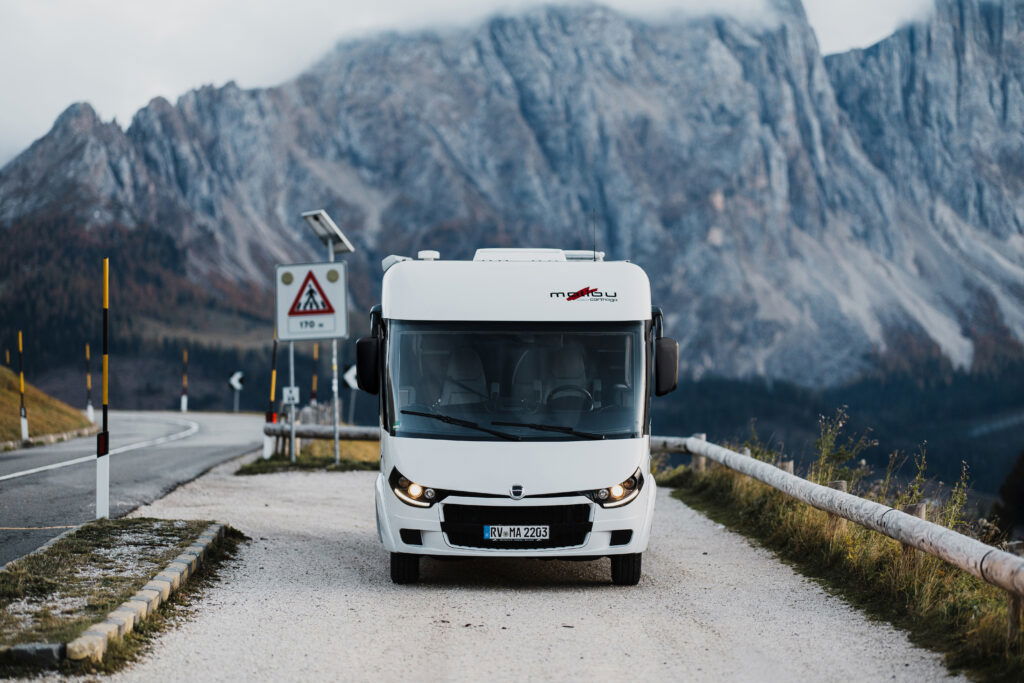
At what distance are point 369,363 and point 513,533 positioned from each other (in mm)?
Result: 1782

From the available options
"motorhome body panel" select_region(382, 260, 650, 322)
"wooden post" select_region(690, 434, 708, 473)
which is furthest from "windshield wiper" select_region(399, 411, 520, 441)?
"wooden post" select_region(690, 434, 708, 473)

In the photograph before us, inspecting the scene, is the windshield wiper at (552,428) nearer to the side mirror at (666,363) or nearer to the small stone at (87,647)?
the side mirror at (666,363)

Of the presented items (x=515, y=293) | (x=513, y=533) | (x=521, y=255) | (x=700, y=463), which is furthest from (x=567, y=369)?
(x=700, y=463)

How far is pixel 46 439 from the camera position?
81.5 feet

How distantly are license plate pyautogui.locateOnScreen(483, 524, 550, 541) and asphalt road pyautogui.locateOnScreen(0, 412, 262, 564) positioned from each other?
3817mm

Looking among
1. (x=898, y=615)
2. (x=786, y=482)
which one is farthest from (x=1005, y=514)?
(x=898, y=615)

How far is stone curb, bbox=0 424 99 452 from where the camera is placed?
73.4 feet

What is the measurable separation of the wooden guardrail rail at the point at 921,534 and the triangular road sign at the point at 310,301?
723cm

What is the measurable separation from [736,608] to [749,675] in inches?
77.8

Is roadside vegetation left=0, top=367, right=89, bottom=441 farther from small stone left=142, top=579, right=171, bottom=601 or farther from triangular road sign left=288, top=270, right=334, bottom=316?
small stone left=142, top=579, right=171, bottom=601

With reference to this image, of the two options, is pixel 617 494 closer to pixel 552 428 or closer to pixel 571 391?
pixel 552 428

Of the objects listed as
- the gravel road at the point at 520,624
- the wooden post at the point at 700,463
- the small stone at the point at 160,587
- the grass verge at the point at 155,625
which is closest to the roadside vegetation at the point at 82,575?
the small stone at the point at 160,587

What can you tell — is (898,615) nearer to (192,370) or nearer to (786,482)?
(786,482)

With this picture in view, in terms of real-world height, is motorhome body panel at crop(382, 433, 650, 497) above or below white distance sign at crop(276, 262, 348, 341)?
below
